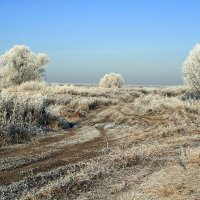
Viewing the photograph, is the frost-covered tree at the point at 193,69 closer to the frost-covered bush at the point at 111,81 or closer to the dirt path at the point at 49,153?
the dirt path at the point at 49,153

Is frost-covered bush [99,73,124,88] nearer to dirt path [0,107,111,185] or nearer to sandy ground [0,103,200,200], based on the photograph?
dirt path [0,107,111,185]

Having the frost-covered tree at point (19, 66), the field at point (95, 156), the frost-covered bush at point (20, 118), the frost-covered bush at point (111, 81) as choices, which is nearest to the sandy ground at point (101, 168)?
the field at point (95, 156)

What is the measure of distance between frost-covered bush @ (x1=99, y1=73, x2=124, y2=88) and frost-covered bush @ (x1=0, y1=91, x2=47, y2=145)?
6587cm

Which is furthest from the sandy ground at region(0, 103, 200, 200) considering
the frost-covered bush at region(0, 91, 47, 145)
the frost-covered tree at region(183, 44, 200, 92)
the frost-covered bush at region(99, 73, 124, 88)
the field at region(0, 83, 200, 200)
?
the frost-covered bush at region(99, 73, 124, 88)

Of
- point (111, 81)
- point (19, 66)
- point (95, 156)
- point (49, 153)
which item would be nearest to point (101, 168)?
point (95, 156)

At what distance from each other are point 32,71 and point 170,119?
157 ft

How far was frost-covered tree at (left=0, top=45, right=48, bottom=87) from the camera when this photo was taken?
221 ft

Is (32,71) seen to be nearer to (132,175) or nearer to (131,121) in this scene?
(131,121)

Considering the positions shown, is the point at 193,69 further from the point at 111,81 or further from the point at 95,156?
the point at 111,81

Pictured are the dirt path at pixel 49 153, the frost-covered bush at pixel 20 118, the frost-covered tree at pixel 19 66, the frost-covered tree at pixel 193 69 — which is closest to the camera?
the dirt path at pixel 49 153

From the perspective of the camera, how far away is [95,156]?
13.5 metres

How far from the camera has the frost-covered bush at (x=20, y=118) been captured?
57.1 feet

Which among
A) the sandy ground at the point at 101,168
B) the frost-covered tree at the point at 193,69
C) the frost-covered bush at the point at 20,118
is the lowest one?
the sandy ground at the point at 101,168

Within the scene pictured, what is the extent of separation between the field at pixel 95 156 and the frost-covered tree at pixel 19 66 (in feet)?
141
